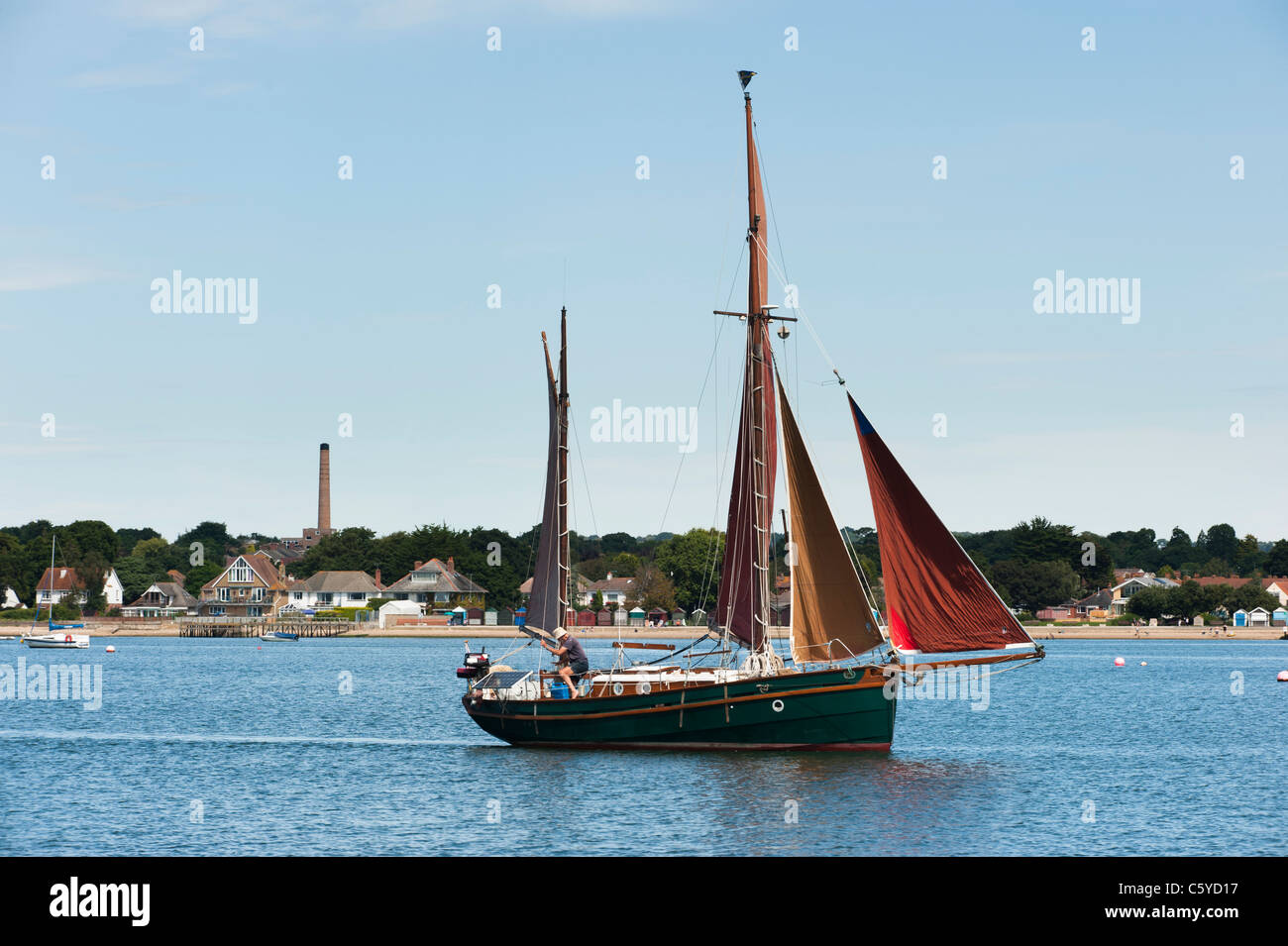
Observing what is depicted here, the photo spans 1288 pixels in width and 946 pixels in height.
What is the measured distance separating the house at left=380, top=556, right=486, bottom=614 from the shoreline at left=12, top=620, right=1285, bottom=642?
6.90 m

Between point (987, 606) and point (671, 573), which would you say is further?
point (671, 573)

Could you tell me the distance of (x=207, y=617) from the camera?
7731 inches

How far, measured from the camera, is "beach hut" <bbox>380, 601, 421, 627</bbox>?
188875 mm

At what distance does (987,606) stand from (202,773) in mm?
25530

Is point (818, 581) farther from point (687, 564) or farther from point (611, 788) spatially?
point (687, 564)

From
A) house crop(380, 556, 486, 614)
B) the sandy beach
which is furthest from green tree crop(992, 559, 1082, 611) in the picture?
house crop(380, 556, 486, 614)

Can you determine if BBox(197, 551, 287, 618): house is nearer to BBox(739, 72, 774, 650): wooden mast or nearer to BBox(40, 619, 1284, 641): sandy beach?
BBox(40, 619, 1284, 641): sandy beach

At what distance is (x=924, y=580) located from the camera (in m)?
40.4

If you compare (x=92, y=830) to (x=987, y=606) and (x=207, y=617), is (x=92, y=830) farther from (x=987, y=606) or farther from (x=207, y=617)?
(x=207, y=617)

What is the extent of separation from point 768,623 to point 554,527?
9.05 metres

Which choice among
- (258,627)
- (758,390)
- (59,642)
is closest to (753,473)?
(758,390)
